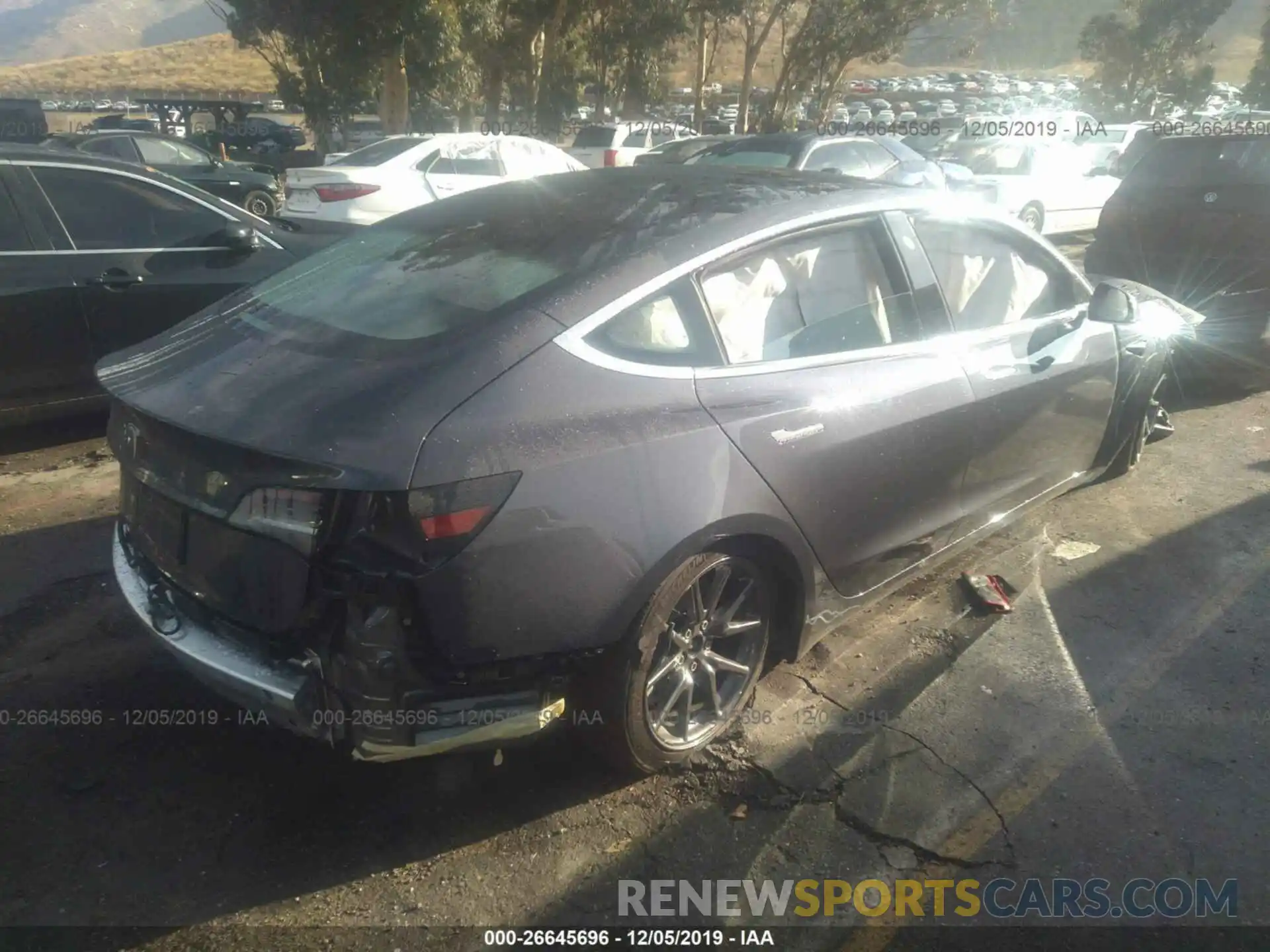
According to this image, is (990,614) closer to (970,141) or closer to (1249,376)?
(1249,376)

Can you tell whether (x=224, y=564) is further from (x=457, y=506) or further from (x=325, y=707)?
(x=457, y=506)

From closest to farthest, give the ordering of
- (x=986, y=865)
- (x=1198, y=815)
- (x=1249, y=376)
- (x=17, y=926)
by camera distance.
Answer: (x=17, y=926)
(x=986, y=865)
(x=1198, y=815)
(x=1249, y=376)

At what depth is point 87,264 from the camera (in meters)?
5.25

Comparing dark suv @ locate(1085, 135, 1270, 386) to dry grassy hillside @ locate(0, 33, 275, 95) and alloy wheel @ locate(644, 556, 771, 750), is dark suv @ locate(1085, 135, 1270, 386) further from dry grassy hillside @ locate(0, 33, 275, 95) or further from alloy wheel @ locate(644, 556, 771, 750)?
dry grassy hillside @ locate(0, 33, 275, 95)

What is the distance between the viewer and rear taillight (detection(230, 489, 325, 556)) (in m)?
2.27

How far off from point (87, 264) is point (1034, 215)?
11.4 meters

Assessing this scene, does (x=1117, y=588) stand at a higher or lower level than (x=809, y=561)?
lower

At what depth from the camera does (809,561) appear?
3062mm

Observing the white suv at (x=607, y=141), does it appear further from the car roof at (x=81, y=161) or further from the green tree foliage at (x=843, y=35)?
the car roof at (x=81, y=161)

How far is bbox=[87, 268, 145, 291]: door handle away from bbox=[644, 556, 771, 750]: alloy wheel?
4.14m

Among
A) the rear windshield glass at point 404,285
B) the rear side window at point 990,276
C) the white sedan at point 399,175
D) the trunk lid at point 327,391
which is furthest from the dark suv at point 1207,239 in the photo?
the trunk lid at point 327,391

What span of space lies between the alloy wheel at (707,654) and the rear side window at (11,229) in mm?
4341

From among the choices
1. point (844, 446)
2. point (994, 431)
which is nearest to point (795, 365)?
point (844, 446)

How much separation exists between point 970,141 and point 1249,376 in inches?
359
